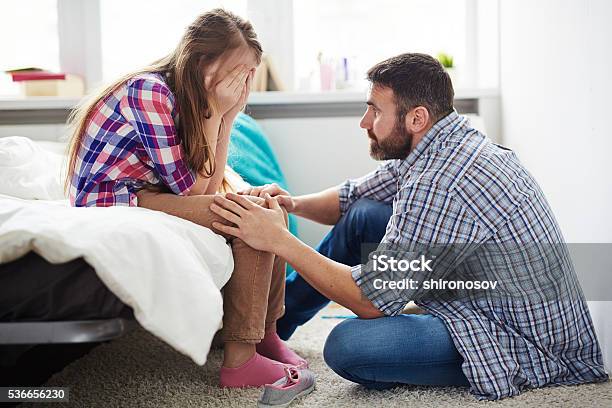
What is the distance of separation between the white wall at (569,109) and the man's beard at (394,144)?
459mm

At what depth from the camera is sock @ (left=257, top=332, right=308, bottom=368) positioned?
5.74ft

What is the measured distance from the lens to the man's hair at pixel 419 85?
1.71 meters

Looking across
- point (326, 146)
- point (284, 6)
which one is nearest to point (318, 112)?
point (326, 146)

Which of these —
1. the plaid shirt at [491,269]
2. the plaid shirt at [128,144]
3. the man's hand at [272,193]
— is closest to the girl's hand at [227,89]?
the plaid shirt at [128,144]

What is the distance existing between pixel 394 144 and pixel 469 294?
1.35ft

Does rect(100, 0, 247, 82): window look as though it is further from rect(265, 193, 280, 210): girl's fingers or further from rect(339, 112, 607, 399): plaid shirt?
rect(339, 112, 607, 399): plaid shirt

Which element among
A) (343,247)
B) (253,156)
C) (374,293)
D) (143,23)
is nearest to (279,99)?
(253,156)

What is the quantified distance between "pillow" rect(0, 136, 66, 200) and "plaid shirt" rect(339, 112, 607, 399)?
990mm

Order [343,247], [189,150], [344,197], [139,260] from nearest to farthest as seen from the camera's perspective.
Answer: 1. [139,260]
2. [189,150]
3. [343,247]
4. [344,197]

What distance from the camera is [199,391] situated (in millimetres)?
1606

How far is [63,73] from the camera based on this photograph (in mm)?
3008

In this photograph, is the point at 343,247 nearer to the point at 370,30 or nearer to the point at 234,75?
the point at 234,75

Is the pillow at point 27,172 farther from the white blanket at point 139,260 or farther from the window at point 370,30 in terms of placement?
the window at point 370,30

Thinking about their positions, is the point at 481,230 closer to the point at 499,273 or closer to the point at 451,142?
the point at 499,273
